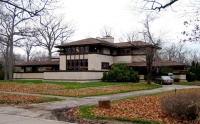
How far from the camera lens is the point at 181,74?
48.4 m

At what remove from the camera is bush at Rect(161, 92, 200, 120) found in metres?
11.0

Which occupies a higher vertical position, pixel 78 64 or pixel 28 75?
pixel 78 64

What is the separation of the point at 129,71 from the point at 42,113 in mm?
30666

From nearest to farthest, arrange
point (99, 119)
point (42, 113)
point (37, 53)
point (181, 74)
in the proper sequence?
point (99, 119) → point (42, 113) → point (181, 74) → point (37, 53)

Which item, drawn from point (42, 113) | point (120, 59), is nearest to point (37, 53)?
point (120, 59)

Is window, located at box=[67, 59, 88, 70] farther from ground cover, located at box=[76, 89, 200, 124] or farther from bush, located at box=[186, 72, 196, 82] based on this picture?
ground cover, located at box=[76, 89, 200, 124]

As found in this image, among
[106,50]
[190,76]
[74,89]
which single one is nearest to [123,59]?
[106,50]

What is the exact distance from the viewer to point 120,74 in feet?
139

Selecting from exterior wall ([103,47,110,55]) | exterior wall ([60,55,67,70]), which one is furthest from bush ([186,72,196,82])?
exterior wall ([60,55,67,70])

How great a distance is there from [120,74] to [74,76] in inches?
273

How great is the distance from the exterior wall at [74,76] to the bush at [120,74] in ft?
5.24

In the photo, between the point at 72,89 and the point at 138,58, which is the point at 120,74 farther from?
the point at 72,89

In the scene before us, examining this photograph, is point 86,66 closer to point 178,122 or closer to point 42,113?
point 42,113

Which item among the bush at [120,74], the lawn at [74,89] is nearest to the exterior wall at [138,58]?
the bush at [120,74]
